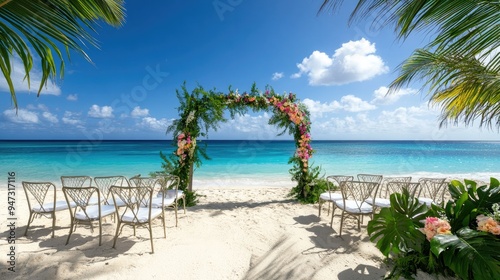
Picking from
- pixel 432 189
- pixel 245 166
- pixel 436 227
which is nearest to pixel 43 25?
pixel 436 227

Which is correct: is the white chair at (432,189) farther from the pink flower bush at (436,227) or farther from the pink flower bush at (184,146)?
the pink flower bush at (184,146)

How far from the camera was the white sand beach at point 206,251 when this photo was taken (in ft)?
8.82

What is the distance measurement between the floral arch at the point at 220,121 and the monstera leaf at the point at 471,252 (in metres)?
4.09

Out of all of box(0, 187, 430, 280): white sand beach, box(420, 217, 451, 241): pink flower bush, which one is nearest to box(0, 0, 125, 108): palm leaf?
box(0, 187, 430, 280): white sand beach

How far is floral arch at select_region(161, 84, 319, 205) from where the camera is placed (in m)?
5.85

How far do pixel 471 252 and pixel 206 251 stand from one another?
111 inches

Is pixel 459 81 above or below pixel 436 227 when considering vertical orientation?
above

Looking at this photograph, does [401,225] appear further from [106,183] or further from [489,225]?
[106,183]

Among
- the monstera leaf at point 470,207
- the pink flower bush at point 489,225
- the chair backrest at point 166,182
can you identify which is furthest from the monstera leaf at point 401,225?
the chair backrest at point 166,182

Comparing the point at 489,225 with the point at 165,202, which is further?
the point at 165,202

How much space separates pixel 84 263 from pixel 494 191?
185 inches

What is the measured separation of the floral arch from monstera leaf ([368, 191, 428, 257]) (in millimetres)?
3393

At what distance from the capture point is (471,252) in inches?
72.0

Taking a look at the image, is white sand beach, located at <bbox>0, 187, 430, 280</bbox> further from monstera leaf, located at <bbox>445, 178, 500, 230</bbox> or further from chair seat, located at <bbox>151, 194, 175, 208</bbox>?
monstera leaf, located at <bbox>445, 178, 500, 230</bbox>
